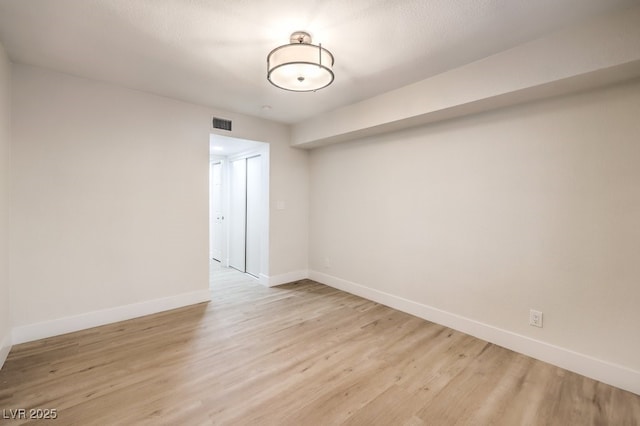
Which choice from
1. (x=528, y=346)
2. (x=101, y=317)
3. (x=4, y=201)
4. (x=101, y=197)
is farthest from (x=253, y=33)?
(x=528, y=346)

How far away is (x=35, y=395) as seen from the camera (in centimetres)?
189

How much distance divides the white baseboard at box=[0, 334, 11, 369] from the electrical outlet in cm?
434

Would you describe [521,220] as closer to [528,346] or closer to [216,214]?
[528,346]

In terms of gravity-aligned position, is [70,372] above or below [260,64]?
below

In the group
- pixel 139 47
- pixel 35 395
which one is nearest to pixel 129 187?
pixel 139 47

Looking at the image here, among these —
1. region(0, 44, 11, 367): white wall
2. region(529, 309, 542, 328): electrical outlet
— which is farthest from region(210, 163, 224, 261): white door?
region(529, 309, 542, 328): electrical outlet

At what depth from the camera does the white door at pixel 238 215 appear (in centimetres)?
513

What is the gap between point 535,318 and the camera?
244 cm

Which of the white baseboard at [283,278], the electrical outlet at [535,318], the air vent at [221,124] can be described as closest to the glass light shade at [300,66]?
the air vent at [221,124]

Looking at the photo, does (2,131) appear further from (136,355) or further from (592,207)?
(592,207)

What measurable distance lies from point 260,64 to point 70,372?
114 inches

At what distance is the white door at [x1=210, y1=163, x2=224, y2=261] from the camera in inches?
231

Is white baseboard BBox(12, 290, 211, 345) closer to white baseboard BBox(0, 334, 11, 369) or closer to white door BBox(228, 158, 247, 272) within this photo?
white baseboard BBox(0, 334, 11, 369)

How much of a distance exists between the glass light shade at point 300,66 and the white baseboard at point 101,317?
280 centimetres
